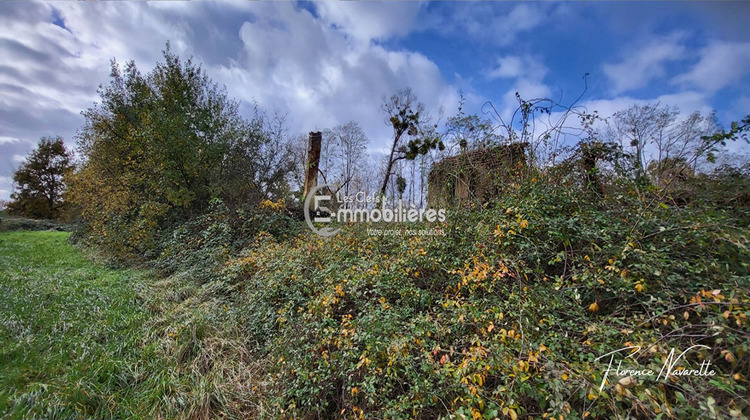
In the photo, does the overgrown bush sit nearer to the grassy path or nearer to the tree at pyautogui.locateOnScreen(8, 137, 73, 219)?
the grassy path

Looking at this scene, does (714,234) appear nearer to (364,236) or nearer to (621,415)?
(621,415)

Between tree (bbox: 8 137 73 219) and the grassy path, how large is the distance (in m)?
20.3

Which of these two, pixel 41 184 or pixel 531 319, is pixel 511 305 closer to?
A: pixel 531 319

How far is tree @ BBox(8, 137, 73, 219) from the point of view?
17.5 m

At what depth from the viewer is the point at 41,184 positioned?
59.0 ft

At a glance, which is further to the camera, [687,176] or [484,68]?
[484,68]

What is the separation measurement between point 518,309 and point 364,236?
7.57 ft

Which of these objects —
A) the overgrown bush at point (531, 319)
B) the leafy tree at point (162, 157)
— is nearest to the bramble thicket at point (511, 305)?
the overgrown bush at point (531, 319)

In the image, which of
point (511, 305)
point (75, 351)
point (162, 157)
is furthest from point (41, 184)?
point (511, 305)

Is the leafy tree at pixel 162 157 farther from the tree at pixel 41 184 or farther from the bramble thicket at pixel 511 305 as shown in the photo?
the tree at pixel 41 184

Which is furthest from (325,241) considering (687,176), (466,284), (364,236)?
(687,176)

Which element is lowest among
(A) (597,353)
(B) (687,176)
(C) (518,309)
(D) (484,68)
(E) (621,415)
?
(E) (621,415)

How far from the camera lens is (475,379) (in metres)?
1.58

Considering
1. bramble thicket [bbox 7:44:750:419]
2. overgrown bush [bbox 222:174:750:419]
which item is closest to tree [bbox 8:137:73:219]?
bramble thicket [bbox 7:44:750:419]
